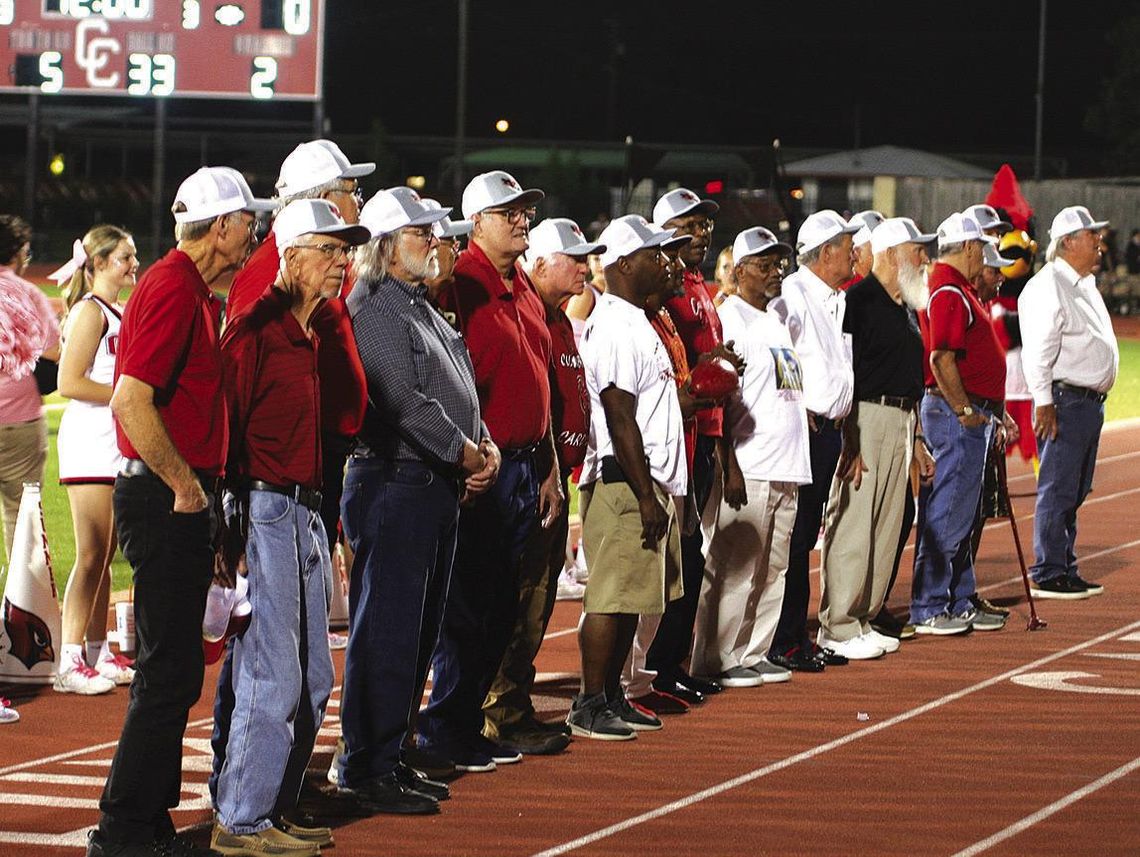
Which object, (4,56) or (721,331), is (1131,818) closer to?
(721,331)

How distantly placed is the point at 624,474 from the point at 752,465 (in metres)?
1.39

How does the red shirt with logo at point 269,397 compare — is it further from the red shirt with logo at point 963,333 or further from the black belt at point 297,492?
the red shirt with logo at point 963,333

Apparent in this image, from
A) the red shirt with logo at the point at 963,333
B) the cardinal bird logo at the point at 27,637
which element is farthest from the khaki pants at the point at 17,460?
the red shirt with logo at the point at 963,333

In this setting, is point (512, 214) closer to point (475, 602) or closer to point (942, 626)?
point (475, 602)

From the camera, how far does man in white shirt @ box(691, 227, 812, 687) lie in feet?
30.9

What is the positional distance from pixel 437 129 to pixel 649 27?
1223 cm

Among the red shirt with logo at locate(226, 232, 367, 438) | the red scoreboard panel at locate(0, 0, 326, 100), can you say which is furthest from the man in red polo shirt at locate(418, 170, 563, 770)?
the red scoreboard panel at locate(0, 0, 326, 100)

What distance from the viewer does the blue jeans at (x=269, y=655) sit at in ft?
20.3

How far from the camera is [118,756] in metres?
6.04

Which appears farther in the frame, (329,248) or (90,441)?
(90,441)

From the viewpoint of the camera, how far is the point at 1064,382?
12.4m

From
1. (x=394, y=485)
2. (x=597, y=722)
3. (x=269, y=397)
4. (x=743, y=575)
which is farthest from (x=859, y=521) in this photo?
(x=269, y=397)

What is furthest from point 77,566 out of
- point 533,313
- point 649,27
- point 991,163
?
point 649,27

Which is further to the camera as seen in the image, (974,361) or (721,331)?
(974,361)
